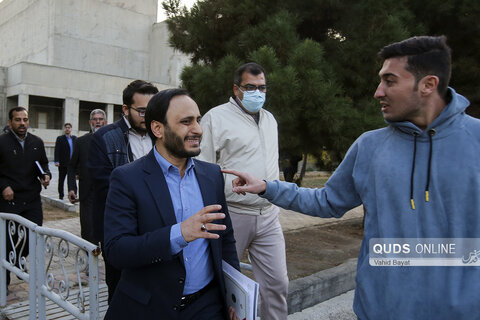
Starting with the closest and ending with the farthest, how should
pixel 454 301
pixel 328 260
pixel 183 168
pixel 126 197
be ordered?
pixel 454 301 → pixel 126 197 → pixel 183 168 → pixel 328 260

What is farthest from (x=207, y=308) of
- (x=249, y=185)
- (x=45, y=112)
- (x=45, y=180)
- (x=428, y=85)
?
(x=45, y=112)

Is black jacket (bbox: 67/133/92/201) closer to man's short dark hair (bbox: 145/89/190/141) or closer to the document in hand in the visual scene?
man's short dark hair (bbox: 145/89/190/141)

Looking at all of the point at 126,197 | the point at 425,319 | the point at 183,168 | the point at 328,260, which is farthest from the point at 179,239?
the point at 328,260

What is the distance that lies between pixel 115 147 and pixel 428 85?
2251 mm

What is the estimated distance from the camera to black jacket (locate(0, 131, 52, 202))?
4.62m

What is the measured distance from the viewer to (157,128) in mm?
2078

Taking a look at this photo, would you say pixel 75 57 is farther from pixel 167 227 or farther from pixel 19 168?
pixel 167 227

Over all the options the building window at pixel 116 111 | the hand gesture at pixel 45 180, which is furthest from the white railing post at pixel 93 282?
the building window at pixel 116 111

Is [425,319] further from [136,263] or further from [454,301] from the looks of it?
[136,263]

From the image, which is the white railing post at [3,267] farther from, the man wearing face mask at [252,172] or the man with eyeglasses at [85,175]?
the man wearing face mask at [252,172]

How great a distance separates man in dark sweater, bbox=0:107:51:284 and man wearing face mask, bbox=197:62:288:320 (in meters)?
2.54

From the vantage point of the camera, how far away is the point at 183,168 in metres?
2.12

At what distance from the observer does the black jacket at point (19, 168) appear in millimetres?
4625

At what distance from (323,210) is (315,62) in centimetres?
401
